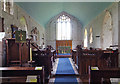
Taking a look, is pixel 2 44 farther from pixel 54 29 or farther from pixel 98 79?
pixel 54 29

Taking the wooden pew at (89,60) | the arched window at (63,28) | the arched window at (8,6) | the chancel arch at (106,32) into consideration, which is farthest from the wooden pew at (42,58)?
the arched window at (63,28)

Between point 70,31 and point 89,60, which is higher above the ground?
point 70,31

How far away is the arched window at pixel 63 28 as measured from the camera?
16.5 m

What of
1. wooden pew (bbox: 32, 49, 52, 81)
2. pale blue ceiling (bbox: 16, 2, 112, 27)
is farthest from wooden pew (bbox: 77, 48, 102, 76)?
pale blue ceiling (bbox: 16, 2, 112, 27)

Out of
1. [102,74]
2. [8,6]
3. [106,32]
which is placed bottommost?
[102,74]

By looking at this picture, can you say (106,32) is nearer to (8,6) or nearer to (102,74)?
(8,6)

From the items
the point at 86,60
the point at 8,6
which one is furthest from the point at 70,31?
the point at 86,60

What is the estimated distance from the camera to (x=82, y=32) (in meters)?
16.6

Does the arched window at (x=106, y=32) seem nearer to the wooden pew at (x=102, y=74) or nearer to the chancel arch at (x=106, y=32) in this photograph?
the chancel arch at (x=106, y=32)

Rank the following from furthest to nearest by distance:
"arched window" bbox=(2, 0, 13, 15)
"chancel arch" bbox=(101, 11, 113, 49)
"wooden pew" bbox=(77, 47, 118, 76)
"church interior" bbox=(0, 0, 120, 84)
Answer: "chancel arch" bbox=(101, 11, 113, 49), "arched window" bbox=(2, 0, 13, 15), "wooden pew" bbox=(77, 47, 118, 76), "church interior" bbox=(0, 0, 120, 84)

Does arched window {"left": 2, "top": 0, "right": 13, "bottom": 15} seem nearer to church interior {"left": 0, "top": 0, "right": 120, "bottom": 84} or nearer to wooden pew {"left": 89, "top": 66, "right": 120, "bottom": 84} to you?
church interior {"left": 0, "top": 0, "right": 120, "bottom": 84}

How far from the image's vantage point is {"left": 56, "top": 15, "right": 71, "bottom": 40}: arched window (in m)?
16.5

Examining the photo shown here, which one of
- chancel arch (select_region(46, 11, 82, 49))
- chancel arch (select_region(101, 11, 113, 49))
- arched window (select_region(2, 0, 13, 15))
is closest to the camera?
arched window (select_region(2, 0, 13, 15))

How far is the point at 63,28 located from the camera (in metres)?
16.7
